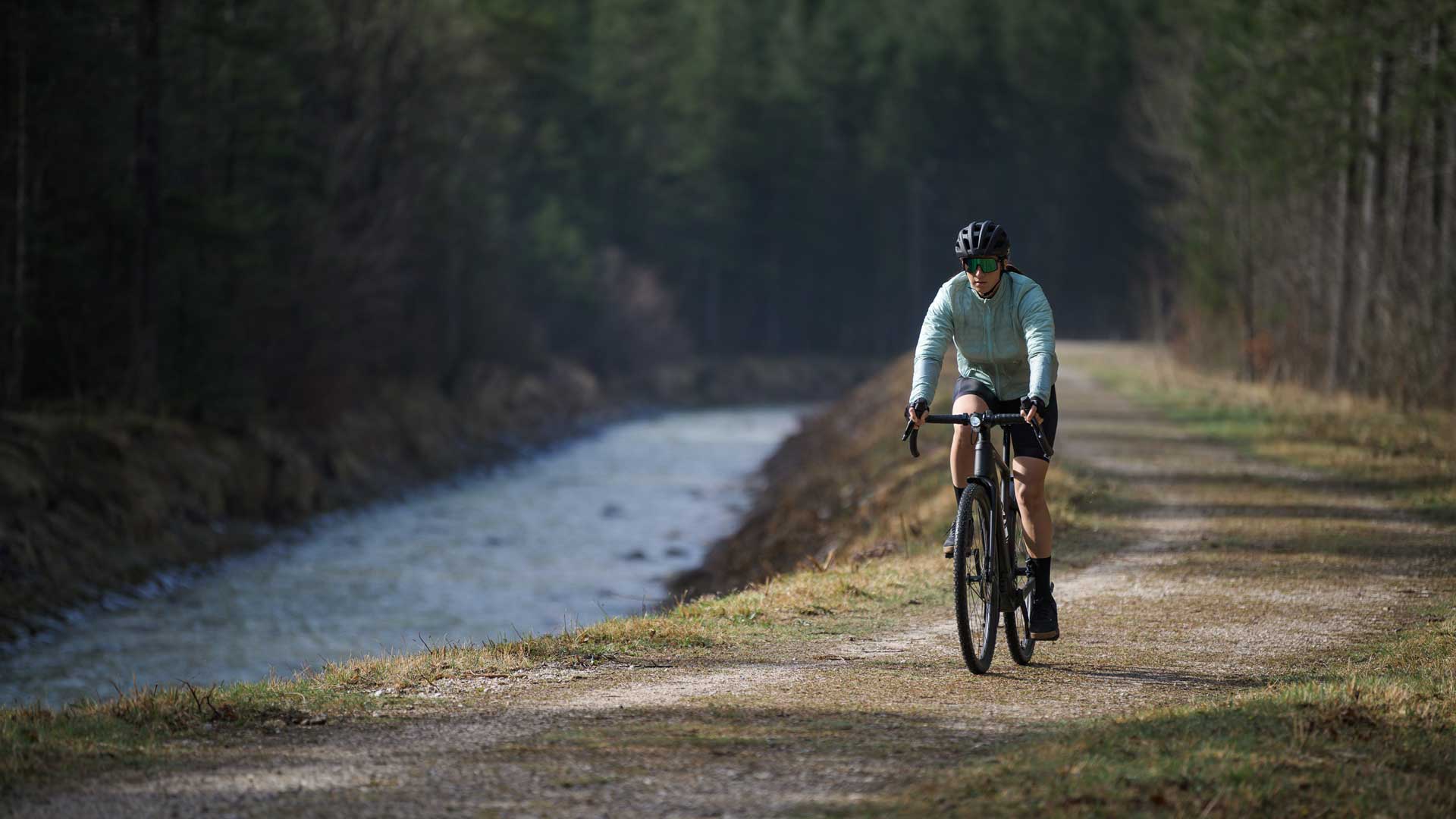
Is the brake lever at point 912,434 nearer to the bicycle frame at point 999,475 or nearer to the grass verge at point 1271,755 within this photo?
the bicycle frame at point 999,475

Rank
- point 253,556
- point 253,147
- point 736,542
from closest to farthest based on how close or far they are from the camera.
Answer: point 736,542
point 253,556
point 253,147

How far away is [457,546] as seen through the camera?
1001 inches

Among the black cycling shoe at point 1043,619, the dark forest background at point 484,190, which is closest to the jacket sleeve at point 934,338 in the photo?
the black cycling shoe at point 1043,619

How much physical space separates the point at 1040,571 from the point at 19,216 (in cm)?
1671

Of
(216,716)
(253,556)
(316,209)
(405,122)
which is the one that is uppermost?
(405,122)

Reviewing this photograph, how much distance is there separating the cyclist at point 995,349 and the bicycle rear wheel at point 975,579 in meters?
0.12

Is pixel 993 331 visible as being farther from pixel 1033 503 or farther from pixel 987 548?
pixel 987 548

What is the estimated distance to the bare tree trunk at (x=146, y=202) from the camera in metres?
24.5

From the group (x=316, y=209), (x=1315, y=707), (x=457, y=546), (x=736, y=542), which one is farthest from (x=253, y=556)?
(x=1315, y=707)

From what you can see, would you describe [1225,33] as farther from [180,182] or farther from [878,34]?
[878,34]

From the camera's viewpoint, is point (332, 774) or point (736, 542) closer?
point (332, 774)

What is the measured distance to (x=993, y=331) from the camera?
26.5 feet

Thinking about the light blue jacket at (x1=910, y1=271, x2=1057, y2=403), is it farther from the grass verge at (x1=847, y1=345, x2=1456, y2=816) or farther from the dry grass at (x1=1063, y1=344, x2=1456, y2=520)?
the dry grass at (x1=1063, y1=344, x2=1456, y2=520)

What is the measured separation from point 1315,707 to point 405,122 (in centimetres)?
3260
